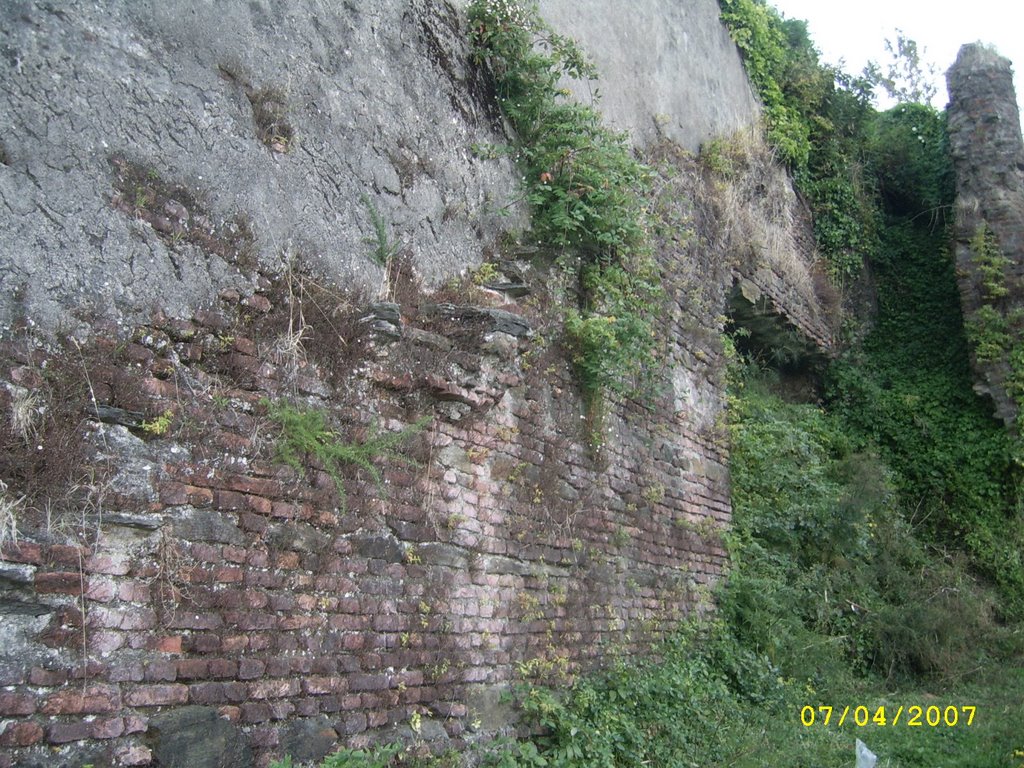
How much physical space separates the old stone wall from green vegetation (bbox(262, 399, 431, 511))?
0.02 metres

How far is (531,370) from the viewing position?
5.66 meters

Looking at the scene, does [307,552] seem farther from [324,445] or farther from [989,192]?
[989,192]

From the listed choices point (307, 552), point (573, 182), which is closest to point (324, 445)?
point (307, 552)

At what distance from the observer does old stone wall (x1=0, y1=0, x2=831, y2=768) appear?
10.3ft

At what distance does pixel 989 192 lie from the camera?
11844mm

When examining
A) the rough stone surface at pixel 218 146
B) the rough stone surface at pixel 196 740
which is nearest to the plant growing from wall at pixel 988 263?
the rough stone surface at pixel 218 146

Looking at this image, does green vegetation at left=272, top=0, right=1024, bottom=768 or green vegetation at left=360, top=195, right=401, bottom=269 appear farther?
green vegetation at left=272, top=0, right=1024, bottom=768

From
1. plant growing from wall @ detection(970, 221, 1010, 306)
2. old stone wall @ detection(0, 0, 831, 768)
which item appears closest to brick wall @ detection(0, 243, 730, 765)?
old stone wall @ detection(0, 0, 831, 768)

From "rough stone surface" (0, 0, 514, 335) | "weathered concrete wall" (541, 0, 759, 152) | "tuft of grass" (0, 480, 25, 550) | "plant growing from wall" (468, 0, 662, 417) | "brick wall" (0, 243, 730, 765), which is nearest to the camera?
"tuft of grass" (0, 480, 25, 550)

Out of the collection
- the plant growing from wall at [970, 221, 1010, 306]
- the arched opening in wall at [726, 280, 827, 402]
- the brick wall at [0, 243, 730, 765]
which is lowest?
the brick wall at [0, 243, 730, 765]

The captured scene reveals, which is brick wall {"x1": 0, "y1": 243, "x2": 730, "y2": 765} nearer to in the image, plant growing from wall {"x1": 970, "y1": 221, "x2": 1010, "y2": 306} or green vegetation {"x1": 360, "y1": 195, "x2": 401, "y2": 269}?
green vegetation {"x1": 360, "y1": 195, "x2": 401, "y2": 269}
